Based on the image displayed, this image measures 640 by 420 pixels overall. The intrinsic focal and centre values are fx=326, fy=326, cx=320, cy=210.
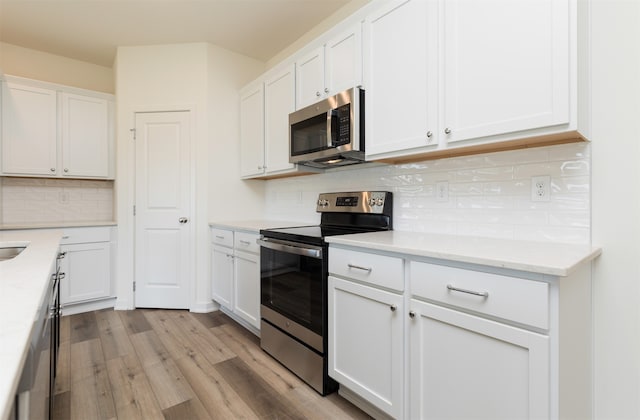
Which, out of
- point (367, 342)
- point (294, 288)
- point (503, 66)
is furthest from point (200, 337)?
point (503, 66)

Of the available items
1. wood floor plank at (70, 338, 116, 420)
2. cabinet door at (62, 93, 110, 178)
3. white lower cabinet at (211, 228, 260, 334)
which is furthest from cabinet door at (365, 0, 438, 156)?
cabinet door at (62, 93, 110, 178)

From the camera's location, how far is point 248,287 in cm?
250

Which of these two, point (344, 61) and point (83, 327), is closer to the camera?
point (344, 61)

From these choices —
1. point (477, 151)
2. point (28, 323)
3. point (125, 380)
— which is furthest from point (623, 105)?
point (125, 380)

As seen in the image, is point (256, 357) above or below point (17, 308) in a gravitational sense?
below

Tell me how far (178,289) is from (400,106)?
105 inches

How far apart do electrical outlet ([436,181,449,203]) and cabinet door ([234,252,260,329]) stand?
131cm

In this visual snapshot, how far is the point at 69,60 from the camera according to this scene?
3.54 m

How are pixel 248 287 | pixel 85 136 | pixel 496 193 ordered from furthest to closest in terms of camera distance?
pixel 85 136, pixel 248 287, pixel 496 193

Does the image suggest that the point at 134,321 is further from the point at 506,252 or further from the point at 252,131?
the point at 506,252

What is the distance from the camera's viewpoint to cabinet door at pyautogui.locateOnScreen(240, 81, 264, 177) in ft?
9.69

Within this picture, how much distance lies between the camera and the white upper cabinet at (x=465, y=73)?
1.21 meters

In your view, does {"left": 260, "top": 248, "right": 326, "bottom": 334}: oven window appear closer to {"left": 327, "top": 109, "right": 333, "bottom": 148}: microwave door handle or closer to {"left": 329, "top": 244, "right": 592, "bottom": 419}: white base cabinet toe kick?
{"left": 329, "top": 244, "right": 592, "bottom": 419}: white base cabinet toe kick

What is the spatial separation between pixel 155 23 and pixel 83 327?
268 centimetres
